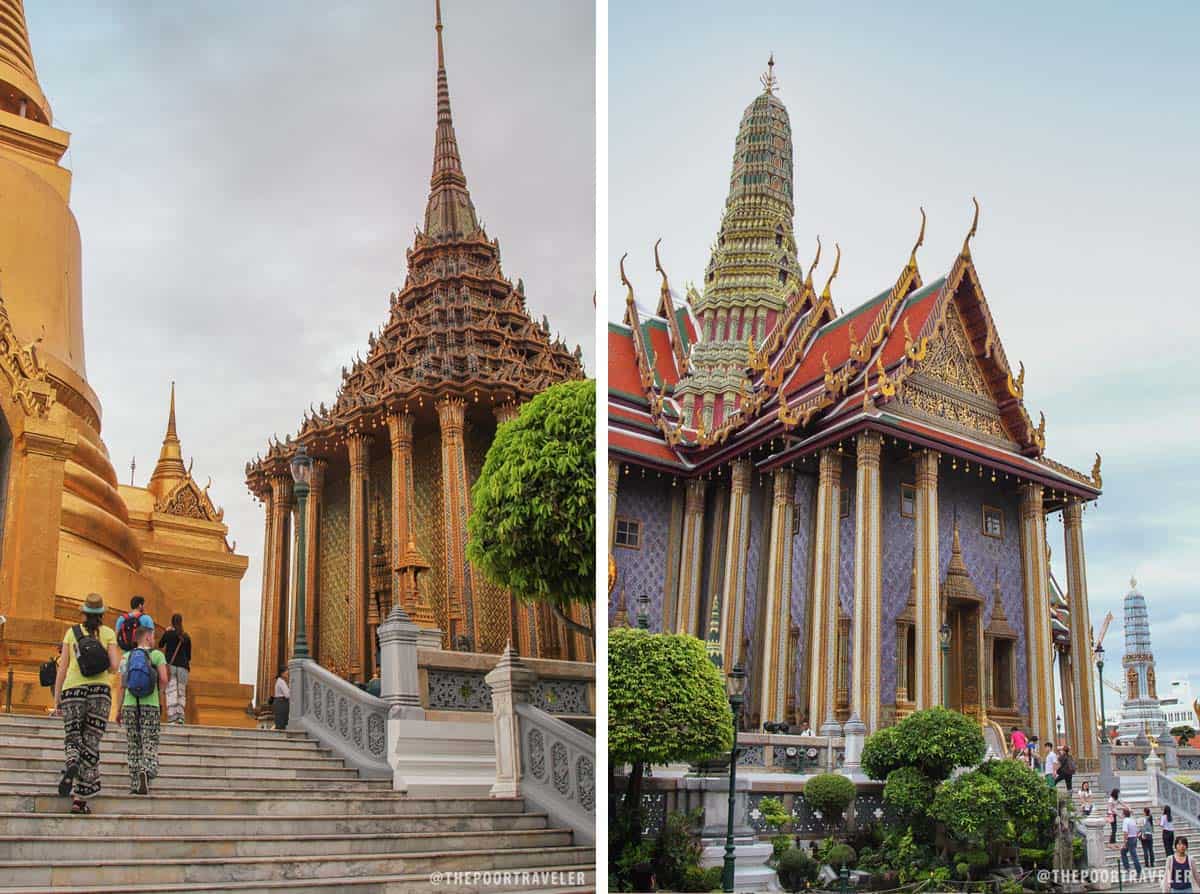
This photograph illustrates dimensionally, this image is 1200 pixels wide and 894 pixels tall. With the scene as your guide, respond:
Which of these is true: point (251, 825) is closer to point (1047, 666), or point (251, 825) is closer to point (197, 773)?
point (197, 773)

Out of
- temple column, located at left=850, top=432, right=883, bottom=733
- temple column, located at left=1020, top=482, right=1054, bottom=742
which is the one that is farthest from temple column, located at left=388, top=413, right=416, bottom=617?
temple column, located at left=1020, top=482, right=1054, bottom=742

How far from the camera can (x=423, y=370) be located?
14023mm

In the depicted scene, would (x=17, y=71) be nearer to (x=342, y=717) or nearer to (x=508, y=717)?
(x=342, y=717)

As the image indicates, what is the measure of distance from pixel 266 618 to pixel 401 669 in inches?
323

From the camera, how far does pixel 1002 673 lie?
37.3 ft

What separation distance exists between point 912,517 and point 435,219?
23.3 feet

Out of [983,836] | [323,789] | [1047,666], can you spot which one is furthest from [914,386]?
[323,789]

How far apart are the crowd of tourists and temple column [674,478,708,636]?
13.3ft

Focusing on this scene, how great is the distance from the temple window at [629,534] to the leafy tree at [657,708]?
7.89 ft

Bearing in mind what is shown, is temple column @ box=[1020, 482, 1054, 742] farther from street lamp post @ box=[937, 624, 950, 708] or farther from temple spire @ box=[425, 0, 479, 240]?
temple spire @ box=[425, 0, 479, 240]

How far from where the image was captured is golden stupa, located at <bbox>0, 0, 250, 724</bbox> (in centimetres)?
1054

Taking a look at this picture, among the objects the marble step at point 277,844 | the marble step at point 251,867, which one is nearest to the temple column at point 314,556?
the marble step at point 277,844

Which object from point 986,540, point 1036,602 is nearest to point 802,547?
point 986,540

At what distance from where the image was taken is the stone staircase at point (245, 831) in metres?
4.84
